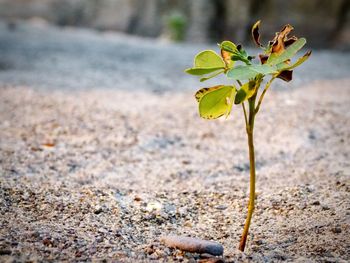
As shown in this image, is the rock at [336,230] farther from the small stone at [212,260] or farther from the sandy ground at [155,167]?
the small stone at [212,260]

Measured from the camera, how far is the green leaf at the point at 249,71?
92 cm

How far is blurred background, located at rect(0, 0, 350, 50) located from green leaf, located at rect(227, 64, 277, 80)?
4.82m

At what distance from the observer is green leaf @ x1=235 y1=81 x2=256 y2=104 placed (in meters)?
0.97

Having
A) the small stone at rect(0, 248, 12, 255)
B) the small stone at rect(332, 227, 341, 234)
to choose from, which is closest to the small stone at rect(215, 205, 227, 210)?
the small stone at rect(332, 227, 341, 234)

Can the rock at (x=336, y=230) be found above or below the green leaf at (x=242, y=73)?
below

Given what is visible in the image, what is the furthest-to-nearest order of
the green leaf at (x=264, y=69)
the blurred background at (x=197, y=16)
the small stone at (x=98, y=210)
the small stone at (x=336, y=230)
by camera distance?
the blurred background at (x=197, y=16)
the small stone at (x=98, y=210)
the small stone at (x=336, y=230)
the green leaf at (x=264, y=69)

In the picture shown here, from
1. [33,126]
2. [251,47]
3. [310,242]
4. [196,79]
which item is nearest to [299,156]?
[310,242]

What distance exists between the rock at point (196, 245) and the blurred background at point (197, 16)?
483cm

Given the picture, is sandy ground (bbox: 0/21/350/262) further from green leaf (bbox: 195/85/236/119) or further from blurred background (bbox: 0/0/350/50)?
blurred background (bbox: 0/0/350/50)

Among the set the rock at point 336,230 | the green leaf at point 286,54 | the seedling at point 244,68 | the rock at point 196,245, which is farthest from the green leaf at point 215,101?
the rock at point 336,230

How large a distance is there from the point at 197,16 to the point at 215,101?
5.23 metres

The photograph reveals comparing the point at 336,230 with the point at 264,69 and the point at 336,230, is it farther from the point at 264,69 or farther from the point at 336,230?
the point at 264,69

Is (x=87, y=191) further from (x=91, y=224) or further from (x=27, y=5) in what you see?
(x=27, y=5)

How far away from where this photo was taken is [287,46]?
101 centimetres
